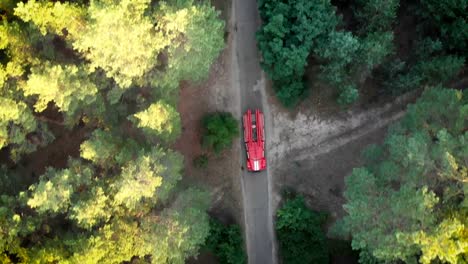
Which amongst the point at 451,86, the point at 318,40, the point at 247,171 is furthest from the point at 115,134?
the point at 451,86

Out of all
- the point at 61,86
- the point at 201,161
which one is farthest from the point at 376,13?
the point at 61,86

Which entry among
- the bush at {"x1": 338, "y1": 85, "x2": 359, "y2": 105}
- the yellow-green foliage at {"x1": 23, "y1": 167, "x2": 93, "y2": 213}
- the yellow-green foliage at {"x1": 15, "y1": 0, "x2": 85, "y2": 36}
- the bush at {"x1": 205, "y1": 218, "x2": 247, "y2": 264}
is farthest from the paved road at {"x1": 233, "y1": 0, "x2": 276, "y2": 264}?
the yellow-green foliage at {"x1": 23, "y1": 167, "x2": 93, "y2": 213}

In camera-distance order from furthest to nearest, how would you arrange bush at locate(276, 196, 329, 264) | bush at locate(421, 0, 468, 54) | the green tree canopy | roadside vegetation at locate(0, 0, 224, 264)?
1. bush at locate(276, 196, 329, 264)
2. bush at locate(421, 0, 468, 54)
3. roadside vegetation at locate(0, 0, 224, 264)
4. the green tree canopy

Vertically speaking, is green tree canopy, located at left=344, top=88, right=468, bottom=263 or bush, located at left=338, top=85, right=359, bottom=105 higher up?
bush, located at left=338, top=85, right=359, bottom=105

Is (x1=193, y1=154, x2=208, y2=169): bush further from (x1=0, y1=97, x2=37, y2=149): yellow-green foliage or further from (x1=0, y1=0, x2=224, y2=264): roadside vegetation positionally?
(x1=0, y1=97, x2=37, y2=149): yellow-green foliage

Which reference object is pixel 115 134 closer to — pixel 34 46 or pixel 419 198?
pixel 34 46

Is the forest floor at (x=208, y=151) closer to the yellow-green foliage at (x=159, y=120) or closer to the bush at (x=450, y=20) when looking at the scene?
the yellow-green foliage at (x=159, y=120)

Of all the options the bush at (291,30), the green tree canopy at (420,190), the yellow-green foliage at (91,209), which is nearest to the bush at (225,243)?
the green tree canopy at (420,190)
